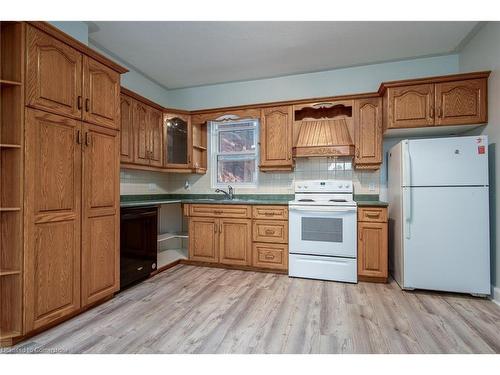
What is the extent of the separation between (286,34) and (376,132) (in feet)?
5.19

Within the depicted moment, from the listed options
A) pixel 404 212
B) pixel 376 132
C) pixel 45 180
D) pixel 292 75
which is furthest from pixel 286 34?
pixel 45 180

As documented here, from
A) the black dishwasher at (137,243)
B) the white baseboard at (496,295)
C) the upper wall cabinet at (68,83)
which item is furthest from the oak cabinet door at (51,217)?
the white baseboard at (496,295)

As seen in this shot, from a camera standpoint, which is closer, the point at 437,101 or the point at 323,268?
the point at 437,101

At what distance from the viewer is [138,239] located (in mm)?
2826

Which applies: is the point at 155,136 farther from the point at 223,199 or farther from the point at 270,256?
the point at 270,256

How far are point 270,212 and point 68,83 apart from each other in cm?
240

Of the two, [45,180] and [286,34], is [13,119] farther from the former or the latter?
[286,34]

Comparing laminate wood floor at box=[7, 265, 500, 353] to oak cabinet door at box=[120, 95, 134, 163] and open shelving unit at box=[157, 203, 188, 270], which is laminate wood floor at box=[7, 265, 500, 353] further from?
oak cabinet door at box=[120, 95, 134, 163]

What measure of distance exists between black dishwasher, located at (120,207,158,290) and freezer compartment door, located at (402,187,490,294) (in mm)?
2841

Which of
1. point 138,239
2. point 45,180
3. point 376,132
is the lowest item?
point 138,239

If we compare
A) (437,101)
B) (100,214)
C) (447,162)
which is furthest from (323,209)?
(100,214)

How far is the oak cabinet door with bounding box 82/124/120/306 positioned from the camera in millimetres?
2115

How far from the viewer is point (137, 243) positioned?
281cm

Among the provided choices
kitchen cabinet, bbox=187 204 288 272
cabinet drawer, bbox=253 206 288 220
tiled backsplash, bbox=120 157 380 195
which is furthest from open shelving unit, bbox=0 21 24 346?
cabinet drawer, bbox=253 206 288 220
